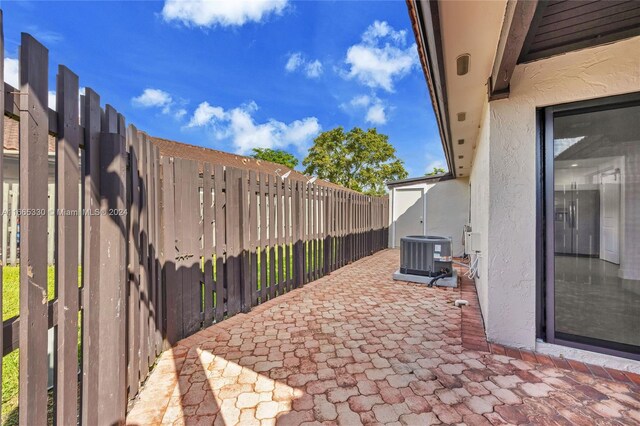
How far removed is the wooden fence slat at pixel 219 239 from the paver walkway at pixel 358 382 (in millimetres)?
259

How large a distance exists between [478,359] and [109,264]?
3.29 meters

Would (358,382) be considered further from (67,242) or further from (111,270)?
(67,242)

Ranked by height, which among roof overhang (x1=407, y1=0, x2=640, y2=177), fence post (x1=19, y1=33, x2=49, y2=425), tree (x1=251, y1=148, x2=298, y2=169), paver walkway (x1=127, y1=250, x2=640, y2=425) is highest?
tree (x1=251, y1=148, x2=298, y2=169)

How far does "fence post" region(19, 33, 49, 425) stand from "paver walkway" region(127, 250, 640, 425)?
3.35 ft

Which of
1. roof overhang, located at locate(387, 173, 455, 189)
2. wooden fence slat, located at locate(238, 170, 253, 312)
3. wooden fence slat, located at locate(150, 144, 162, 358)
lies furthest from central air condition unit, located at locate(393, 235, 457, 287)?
roof overhang, located at locate(387, 173, 455, 189)

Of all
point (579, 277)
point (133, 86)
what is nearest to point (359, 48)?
point (133, 86)

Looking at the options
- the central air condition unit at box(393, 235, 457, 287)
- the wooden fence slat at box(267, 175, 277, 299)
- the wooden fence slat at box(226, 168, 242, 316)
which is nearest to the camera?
the wooden fence slat at box(226, 168, 242, 316)

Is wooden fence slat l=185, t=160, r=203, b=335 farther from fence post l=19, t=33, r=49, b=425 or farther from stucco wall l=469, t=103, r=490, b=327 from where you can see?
stucco wall l=469, t=103, r=490, b=327

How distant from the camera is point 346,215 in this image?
25.5 ft

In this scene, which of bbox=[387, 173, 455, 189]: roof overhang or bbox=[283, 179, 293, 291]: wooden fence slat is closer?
bbox=[283, 179, 293, 291]: wooden fence slat

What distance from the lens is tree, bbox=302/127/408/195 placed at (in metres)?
24.5

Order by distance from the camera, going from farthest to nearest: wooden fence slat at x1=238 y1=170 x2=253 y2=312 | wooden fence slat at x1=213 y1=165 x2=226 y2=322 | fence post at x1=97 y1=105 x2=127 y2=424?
wooden fence slat at x1=238 y1=170 x2=253 y2=312 → wooden fence slat at x1=213 y1=165 x2=226 y2=322 → fence post at x1=97 y1=105 x2=127 y2=424

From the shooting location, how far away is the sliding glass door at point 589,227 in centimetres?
283

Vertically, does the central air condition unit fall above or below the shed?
below
